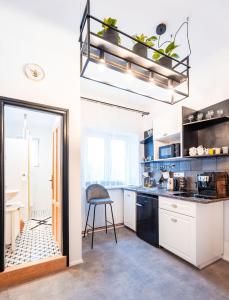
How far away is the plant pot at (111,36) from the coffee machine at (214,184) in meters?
1.95

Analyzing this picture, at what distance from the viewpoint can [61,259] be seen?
212 centimetres

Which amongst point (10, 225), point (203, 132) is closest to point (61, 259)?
point (10, 225)

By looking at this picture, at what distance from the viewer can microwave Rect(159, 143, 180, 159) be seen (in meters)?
2.93

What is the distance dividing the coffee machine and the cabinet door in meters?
0.44

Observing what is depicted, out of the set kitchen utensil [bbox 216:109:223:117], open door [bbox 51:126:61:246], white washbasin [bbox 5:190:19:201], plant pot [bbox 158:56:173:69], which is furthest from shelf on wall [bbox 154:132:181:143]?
white washbasin [bbox 5:190:19:201]

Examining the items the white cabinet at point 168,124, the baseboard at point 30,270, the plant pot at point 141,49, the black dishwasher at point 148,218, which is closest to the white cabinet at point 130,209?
the black dishwasher at point 148,218

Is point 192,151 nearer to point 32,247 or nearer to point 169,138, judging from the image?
point 169,138

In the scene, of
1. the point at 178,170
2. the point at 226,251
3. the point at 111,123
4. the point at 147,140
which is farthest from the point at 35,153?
the point at 226,251

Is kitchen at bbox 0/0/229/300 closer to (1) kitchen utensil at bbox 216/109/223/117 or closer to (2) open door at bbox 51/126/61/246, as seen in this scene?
(1) kitchen utensil at bbox 216/109/223/117

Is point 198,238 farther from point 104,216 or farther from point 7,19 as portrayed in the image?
point 7,19

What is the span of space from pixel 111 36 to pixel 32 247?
2896 mm

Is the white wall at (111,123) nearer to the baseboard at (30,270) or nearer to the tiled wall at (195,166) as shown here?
the tiled wall at (195,166)

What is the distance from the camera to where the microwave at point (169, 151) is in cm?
293

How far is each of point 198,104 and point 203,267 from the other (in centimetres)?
232
